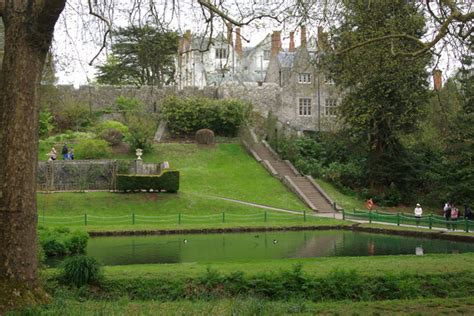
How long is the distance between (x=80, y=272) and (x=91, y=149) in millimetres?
25885

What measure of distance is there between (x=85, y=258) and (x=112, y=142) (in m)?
29.3

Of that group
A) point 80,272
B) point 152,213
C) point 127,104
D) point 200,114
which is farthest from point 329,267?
point 127,104

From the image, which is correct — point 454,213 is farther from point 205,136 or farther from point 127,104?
point 127,104

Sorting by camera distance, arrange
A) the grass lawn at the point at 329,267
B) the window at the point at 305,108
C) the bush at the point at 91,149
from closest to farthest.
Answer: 1. the grass lawn at the point at 329,267
2. the bush at the point at 91,149
3. the window at the point at 305,108

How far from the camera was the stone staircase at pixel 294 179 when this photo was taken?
31.9 m

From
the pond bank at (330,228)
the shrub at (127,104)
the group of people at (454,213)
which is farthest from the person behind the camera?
the shrub at (127,104)

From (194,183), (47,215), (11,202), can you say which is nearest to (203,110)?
(194,183)

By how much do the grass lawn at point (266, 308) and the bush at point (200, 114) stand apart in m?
34.3

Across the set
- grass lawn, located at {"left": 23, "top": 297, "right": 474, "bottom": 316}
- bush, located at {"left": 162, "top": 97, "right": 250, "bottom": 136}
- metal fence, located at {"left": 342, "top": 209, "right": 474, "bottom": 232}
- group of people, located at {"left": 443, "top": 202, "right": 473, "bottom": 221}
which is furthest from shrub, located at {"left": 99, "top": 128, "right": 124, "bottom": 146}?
grass lawn, located at {"left": 23, "top": 297, "right": 474, "bottom": 316}

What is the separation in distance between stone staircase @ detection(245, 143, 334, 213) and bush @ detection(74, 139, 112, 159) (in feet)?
33.6

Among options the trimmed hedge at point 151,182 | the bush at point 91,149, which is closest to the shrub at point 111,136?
Answer: the bush at point 91,149

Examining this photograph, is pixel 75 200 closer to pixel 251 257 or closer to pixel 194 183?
pixel 194 183

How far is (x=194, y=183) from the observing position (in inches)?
1361

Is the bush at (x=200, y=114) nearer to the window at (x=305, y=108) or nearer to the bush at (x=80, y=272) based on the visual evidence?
the window at (x=305, y=108)
